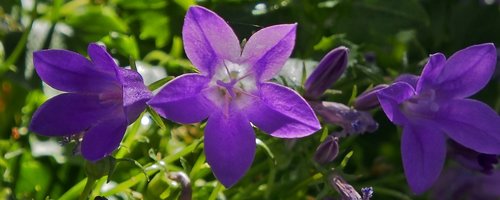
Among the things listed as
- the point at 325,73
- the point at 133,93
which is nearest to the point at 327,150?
the point at 325,73

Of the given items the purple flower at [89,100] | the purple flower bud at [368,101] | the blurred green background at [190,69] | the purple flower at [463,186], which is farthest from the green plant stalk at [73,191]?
the purple flower at [463,186]

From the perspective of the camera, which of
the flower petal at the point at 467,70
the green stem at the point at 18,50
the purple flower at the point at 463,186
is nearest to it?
the flower petal at the point at 467,70

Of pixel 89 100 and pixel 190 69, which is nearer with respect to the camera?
pixel 89 100

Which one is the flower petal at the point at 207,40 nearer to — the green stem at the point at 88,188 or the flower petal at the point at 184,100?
the flower petal at the point at 184,100

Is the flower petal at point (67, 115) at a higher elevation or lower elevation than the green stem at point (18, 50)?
higher

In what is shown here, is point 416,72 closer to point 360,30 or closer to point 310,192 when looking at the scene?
point 360,30

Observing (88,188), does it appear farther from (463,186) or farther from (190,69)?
(463,186)

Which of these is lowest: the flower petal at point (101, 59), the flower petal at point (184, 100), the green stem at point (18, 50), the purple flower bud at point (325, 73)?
the green stem at point (18, 50)

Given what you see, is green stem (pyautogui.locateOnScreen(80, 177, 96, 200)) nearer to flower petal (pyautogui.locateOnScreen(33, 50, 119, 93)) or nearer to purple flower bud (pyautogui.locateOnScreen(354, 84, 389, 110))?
flower petal (pyautogui.locateOnScreen(33, 50, 119, 93))

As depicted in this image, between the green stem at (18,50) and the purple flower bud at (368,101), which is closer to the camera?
the purple flower bud at (368,101)
